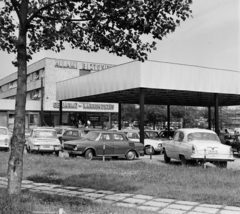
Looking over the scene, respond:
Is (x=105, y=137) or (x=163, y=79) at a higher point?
(x=163, y=79)

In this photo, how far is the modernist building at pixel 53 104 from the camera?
48.8 metres

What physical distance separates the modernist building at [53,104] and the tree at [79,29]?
40.9 metres

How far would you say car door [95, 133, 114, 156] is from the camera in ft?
57.1

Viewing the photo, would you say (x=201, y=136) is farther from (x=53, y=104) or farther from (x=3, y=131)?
(x=53, y=104)

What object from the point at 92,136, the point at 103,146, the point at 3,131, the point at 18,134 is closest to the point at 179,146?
the point at 103,146

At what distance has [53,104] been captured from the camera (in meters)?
51.8

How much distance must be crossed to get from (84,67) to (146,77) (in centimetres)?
3587

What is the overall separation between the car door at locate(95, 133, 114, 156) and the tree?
9798 millimetres

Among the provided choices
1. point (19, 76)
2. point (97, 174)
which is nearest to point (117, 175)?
point (97, 174)

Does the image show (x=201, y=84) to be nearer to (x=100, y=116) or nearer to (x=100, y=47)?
(x=100, y=47)

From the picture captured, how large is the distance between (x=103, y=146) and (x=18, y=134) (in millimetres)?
11254

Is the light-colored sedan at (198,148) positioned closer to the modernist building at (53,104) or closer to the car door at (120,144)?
the car door at (120,144)

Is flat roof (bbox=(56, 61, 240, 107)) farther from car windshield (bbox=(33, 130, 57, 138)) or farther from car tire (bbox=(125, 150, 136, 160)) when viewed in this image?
car windshield (bbox=(33, 130, 57, 138))

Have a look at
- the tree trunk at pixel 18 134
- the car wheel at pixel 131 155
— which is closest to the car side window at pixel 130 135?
the car wheel at pixel 131 155
